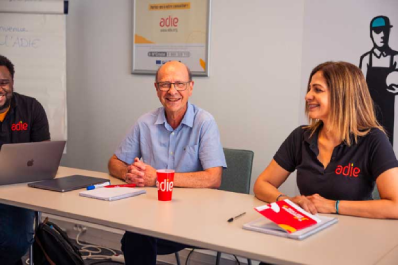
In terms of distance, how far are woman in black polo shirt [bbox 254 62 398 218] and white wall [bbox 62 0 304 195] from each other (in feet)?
3.52

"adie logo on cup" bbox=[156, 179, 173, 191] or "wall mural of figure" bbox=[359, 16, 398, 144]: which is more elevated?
"wall mural of figure" bbox=[359, 16, 398, 144]

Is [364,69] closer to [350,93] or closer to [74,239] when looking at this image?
[350,93]

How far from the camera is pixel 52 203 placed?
1.99 meters

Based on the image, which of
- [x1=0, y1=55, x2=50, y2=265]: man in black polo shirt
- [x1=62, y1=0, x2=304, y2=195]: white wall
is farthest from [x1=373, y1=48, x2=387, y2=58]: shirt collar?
[x1=0, y1=55, x2=50, y2=265]: man in black polo shirt

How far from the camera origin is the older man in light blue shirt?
2.57 metres

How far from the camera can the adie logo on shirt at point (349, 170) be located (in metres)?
2.04

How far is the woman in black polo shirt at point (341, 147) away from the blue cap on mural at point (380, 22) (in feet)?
3.11

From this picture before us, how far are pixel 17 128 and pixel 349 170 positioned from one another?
6.38 ft

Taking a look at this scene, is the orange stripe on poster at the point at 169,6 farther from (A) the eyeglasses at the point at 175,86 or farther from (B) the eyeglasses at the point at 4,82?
(B) the eyeglasses at the point at 4,82

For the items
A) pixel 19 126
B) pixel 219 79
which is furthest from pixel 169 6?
pixel 19 126

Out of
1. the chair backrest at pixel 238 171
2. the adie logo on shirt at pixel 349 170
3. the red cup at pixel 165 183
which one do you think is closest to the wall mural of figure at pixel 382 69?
the chair backrest at pixel 238 171

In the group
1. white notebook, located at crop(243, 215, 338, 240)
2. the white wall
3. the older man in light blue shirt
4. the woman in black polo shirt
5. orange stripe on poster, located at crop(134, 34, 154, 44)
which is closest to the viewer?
white notebook, located at crop(243, 215, 338, 240)

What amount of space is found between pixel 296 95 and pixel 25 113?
5.70ft

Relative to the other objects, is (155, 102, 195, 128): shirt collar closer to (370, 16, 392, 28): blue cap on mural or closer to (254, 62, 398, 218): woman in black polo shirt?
(254, 62, 398, 218): woman in black polo shirt
